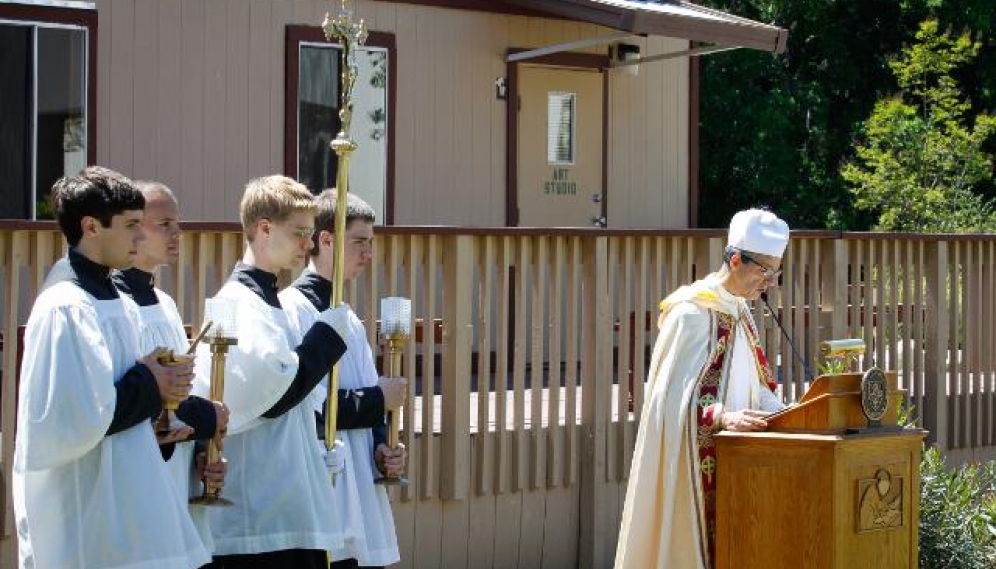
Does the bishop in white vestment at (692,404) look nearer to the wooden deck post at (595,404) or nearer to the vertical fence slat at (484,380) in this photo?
the vertical fence slat at (484,380)

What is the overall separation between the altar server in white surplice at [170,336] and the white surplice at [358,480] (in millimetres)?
515

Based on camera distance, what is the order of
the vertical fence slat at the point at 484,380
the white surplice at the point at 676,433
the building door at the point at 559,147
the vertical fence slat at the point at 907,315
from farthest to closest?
the building door at the point at 559,147 → the vertical fence slat at the point at 907,315 → the vertical fence slat at the point at 484,380 → the white surplice at the point at 676,433

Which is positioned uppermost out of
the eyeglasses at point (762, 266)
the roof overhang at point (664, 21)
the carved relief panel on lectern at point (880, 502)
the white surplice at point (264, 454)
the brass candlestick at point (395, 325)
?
the roof overhang at point (664, 21)

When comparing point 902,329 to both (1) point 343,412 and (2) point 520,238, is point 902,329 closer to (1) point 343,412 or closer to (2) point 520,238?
(2) point 520,238

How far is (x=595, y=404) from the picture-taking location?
9.50 metres

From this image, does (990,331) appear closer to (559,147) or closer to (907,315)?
(907,315)

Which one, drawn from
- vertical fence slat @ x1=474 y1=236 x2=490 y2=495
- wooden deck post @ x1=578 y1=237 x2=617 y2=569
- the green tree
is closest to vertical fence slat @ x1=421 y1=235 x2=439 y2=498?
vertical fence slat @ x1=474 y1=236 x2=490 y2=495

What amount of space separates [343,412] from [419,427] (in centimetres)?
351

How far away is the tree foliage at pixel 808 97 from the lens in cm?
2559

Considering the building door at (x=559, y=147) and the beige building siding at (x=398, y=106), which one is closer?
the beige building siding at (x=398, y=106)

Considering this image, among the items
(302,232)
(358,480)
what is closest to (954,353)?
(358,480)

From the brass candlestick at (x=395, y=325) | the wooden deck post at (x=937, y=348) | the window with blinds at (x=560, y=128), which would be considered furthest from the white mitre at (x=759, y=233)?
the window with blinds at (x=560, y=128)

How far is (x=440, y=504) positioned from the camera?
8797 millimetres

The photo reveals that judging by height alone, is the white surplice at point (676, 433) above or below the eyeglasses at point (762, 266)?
below
